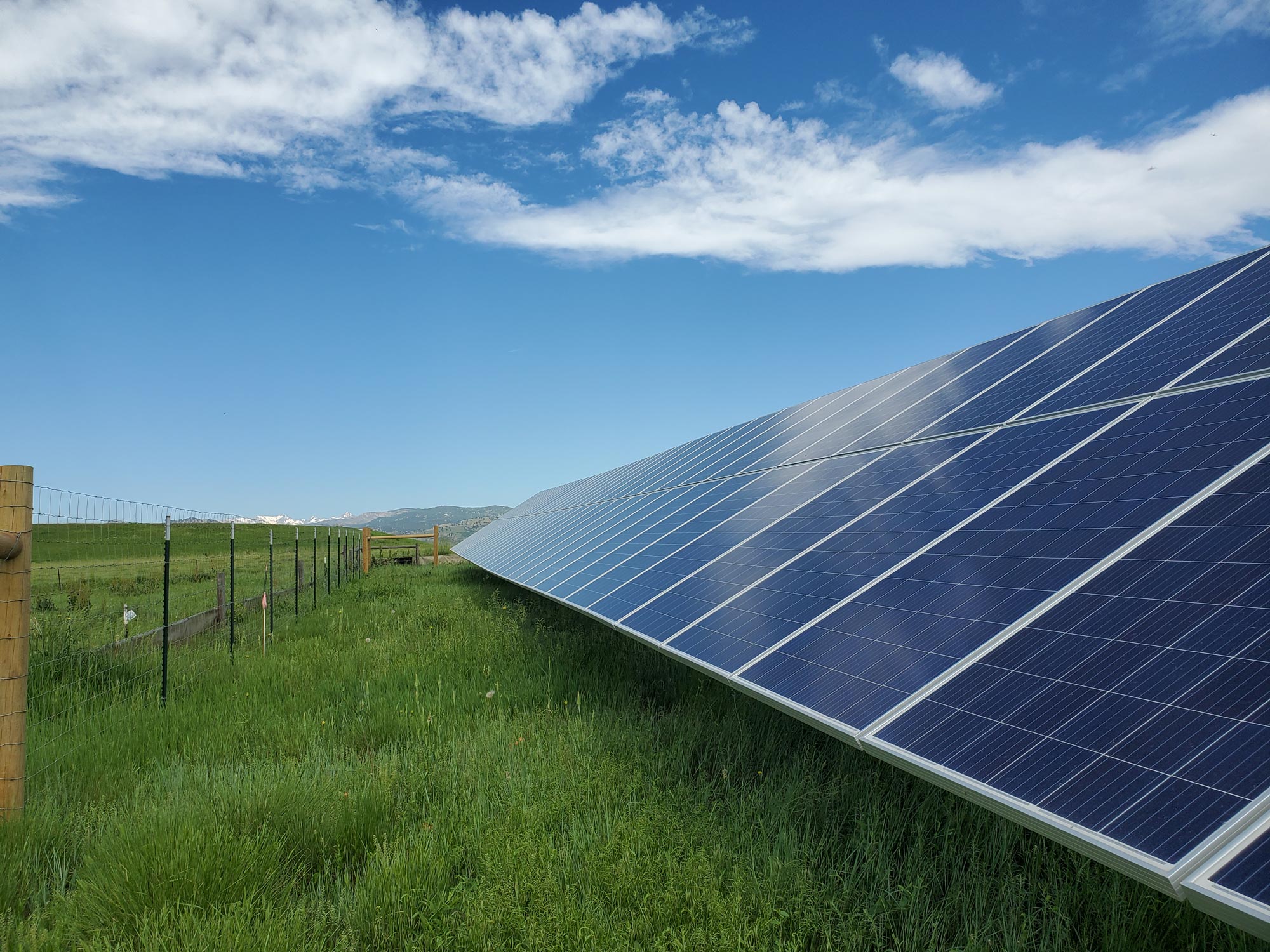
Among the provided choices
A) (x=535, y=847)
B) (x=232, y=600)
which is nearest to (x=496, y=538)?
(x=232, y=600)

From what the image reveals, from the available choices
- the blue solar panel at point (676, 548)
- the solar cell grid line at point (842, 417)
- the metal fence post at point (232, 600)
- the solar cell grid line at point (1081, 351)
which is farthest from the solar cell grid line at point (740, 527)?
the metal fence post at point (232, 600)

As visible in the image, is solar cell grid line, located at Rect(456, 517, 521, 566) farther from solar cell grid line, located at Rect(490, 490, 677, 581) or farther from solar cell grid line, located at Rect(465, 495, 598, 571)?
solar cell grid line, located at Rect(490, 490, 677, 581)

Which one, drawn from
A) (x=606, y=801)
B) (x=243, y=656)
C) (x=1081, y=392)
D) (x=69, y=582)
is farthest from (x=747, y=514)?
(x=69, y=582)

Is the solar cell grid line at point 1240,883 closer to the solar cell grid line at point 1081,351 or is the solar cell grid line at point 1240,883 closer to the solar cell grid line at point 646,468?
the solar cell grid line at point 1081,351

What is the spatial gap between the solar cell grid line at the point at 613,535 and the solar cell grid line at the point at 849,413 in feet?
2.80

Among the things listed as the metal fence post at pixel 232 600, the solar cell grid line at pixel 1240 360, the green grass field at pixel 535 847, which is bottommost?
the green grass field at pixel 535 847

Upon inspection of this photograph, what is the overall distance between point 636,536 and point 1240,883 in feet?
28.8

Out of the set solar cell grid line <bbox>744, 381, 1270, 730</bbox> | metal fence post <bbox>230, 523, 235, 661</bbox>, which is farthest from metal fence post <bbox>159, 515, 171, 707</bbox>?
solar cell grid line <bbox>744, 381, 1270, 730</bbox>

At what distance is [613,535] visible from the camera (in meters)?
12.0

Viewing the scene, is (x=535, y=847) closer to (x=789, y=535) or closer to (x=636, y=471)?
(x=789, y=535)

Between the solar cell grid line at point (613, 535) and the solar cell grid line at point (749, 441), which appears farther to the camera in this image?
the solar cell grid line at point (749, 441)

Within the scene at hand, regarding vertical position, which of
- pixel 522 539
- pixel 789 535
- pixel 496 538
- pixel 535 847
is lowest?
pixel 535 847

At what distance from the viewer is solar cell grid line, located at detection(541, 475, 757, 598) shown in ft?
31.8

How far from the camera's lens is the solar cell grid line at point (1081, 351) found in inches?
286
